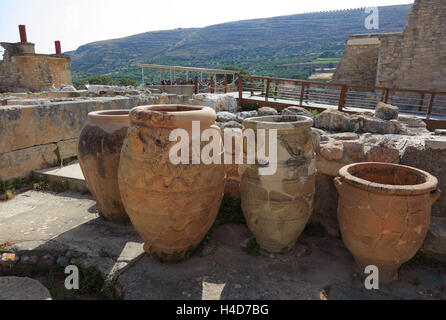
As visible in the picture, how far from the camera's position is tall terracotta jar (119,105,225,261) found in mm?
2209

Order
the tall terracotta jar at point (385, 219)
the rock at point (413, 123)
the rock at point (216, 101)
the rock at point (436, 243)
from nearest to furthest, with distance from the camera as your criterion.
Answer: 1. the tall terracotta jar at point (385, 219)
2. the rock at point (436, 243)
3. the rock at point (413, 123)
4. the rock at point (216, 101)

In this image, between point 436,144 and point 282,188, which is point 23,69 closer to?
point 282,188

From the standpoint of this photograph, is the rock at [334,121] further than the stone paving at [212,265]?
Yes

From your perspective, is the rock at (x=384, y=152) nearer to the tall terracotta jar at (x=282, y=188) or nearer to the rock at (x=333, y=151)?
the rock at (x=333, y=151)

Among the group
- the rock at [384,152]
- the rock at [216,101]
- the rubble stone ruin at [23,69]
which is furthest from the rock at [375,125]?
the rubble stone ruin at [23,69]

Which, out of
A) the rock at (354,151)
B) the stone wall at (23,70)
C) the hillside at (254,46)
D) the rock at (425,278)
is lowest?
the rock at (425,278)

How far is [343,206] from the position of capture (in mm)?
2455

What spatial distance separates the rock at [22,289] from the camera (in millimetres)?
2227

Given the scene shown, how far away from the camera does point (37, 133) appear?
4414mm

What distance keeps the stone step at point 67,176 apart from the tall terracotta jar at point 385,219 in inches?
132

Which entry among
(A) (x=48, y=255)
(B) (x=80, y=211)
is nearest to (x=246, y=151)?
(A) (x=48, y=255)

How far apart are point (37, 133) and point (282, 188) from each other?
3.86 meters

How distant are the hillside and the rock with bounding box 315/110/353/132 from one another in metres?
48.8

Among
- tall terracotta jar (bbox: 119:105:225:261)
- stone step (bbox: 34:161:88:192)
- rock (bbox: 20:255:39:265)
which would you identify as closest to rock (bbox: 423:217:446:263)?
tall terracotta jar (bbox: 119:105:225:261)
